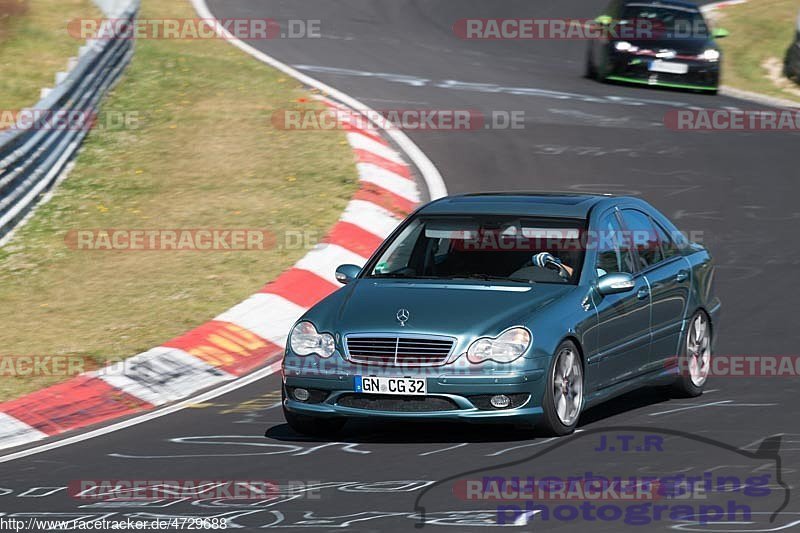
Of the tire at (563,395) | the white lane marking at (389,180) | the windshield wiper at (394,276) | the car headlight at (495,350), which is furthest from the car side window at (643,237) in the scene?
the white lane marking at (389,180)

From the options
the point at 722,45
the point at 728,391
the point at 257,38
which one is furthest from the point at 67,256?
the point at 722,45

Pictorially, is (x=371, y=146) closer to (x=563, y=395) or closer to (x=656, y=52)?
(x=656, y=52)

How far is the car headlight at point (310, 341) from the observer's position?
9242 mm

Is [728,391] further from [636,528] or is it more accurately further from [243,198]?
[243,198]

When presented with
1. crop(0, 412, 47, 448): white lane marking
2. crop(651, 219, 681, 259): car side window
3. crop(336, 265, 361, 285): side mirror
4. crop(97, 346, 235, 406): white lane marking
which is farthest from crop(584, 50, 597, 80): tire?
crop(0, 412, 47, 448): white lane marking

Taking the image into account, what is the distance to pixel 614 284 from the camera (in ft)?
31.7

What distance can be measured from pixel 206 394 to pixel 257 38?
15.8 metres

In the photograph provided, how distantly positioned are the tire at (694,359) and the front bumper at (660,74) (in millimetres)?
13047

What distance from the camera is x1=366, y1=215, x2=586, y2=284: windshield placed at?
9.82m

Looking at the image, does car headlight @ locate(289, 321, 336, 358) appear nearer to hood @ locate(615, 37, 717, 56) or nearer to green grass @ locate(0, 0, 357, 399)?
green grass @ locate(0, 0, 357, 399)
